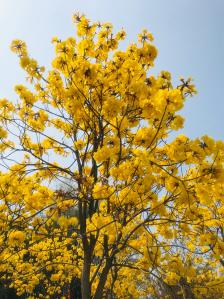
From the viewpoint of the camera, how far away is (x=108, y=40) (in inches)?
233

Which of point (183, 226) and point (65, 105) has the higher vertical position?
point (65, 105)

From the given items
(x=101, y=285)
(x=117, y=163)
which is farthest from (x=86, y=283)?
(x=117, y=163)

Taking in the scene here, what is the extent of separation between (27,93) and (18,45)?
72 cm

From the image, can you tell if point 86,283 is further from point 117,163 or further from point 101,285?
point 117,163

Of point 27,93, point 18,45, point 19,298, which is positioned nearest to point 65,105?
point 27,93

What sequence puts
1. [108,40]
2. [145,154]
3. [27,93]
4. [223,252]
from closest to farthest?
[145,154] < [223,252] < [27,93] < [108,40]

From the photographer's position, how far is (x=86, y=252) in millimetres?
5086

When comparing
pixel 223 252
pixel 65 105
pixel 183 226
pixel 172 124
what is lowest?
pixel 223 252

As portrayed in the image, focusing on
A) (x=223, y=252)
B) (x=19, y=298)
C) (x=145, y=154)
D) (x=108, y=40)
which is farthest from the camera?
(x=19, y=298)

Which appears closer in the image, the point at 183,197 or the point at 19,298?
the point at 183,197

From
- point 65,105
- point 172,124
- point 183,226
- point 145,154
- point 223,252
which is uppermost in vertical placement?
point 65,105

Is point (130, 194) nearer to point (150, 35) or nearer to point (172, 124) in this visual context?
point (172, 124)

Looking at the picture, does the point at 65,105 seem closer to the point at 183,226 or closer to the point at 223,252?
the point at 183,226

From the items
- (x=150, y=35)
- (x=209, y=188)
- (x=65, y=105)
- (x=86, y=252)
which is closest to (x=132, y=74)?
(x=150, y=35)
